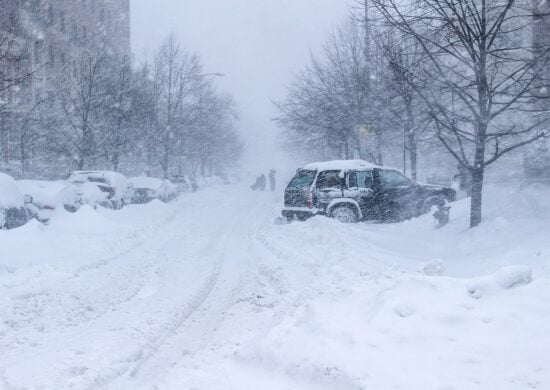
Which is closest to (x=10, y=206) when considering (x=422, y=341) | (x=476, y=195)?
(x=476, y=195)

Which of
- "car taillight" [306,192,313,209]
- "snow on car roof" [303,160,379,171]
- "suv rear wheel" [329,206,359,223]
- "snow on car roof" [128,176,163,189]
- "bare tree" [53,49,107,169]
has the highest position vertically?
"bare tree" [53,49,107,169]

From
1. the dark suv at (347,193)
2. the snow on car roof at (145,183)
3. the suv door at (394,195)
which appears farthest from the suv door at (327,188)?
the snow on car roof at (145,183)

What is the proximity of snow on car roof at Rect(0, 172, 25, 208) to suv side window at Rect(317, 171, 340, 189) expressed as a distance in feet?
24.0

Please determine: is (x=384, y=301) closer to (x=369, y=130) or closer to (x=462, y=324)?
(x=462, y=324)

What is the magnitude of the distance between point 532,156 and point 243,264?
14.9 m

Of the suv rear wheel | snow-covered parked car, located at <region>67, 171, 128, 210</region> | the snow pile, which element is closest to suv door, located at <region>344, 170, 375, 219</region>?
the suv rear wheel

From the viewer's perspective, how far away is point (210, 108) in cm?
3912

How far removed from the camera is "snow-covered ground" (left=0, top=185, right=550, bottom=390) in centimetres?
431

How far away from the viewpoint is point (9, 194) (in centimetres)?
1290

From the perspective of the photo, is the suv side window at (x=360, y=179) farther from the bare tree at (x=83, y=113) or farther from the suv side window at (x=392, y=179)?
the bare tree at (x=83, y=113)

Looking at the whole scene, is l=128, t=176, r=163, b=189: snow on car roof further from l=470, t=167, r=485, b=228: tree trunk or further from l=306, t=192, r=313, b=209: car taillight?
l=470, t=167, r=485, b=228: tree trunk

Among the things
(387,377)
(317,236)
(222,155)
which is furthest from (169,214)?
(222,155)

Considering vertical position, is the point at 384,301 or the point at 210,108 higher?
the point at 210,108

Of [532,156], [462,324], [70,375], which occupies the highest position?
[532,156]
